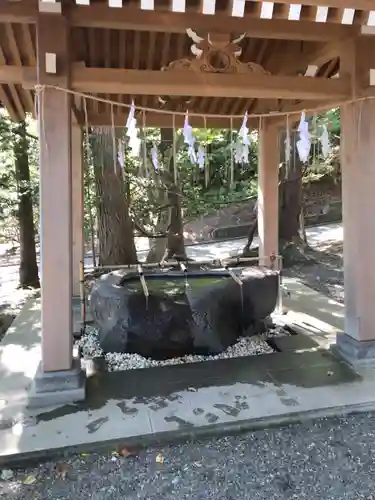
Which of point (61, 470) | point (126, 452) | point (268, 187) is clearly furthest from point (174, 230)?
point (61, 470)

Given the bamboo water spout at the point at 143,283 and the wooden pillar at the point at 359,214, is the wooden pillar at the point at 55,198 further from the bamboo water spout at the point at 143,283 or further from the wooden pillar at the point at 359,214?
the wooden pillar at the point at 359,214

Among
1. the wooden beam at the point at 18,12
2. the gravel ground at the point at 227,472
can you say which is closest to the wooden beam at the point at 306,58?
the wooden beam at the point at 18,12

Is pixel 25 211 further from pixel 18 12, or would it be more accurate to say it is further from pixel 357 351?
pixel 357 351

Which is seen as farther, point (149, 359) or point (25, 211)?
point (25, 211)

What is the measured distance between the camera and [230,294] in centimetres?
427

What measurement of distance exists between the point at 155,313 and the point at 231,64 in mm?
2225

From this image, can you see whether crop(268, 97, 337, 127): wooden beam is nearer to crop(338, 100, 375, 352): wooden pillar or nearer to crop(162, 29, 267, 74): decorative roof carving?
crop(338, 100, 375, 352): wooden pillar

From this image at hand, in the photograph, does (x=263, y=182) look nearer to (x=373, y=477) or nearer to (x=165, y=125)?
(x=165, y=125)

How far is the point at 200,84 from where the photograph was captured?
3389mm

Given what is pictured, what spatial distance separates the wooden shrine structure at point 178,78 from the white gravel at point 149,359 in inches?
28.8

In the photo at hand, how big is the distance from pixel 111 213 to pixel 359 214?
458 cm

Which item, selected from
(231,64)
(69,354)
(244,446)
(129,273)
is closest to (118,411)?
(69,354)

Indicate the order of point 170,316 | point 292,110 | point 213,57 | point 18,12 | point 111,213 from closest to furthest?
point 18,12 < point 213,57 < point 170,316 < point 292,110 < point 111,213

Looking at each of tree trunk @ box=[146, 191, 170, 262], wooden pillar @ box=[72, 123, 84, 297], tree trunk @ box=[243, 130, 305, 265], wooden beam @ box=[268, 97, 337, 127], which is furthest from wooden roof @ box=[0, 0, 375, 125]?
tree trunk @ box=[243, 130, 305, 265]
